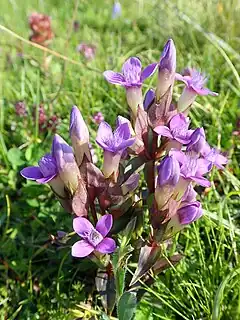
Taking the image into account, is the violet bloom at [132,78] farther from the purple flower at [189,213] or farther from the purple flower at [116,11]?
the purple flower at [116,11]

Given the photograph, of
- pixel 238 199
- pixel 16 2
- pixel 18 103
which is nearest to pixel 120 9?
pixel 16 2

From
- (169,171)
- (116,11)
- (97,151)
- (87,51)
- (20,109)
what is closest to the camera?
(169,171)

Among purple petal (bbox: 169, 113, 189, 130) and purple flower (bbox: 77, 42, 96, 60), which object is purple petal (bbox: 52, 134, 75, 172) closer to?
purple petal (bbox: 169, 113, 189, 130)

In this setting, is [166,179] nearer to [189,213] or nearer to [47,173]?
[189,213]

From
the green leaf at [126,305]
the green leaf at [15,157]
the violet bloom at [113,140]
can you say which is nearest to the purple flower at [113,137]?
the violet bloom at [113,140]

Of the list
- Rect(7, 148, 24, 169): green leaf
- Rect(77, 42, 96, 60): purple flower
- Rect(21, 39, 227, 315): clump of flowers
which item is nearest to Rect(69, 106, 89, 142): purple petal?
Rect(21, 39, 227, 315): clump of flowers

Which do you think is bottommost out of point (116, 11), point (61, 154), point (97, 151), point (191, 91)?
point (116, 11)

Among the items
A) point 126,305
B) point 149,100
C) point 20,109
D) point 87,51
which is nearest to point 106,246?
point 126,305
